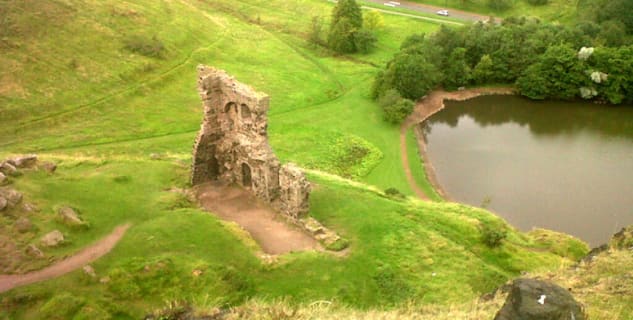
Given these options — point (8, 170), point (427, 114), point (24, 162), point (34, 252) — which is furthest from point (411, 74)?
point (34, 252)

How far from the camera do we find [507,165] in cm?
5756

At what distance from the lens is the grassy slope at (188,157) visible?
29.8 metres

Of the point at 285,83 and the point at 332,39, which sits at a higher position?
the point at 332,39

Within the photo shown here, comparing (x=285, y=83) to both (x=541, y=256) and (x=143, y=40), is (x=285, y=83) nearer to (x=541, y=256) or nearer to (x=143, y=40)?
(x=143, y=40)

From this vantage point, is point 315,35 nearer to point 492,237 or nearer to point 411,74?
point 411,74

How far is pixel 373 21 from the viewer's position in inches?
3691

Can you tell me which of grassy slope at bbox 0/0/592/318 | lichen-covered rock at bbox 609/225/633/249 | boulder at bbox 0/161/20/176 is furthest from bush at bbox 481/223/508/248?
boulder at bbox 0/161/20/176

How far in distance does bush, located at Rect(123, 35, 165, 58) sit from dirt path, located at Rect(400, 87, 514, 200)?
111 ft

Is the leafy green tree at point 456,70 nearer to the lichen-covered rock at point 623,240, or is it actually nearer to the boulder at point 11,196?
the lichen-covered rock at point 623,240

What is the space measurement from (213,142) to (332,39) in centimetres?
5106

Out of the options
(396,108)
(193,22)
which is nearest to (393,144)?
(396,108)

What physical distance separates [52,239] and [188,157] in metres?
20.0

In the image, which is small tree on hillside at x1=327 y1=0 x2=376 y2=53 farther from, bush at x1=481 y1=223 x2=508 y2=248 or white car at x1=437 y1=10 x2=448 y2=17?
bush at x1=481 y1=223 x2=508 y2=248

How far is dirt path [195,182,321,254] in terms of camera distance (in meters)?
34.4
